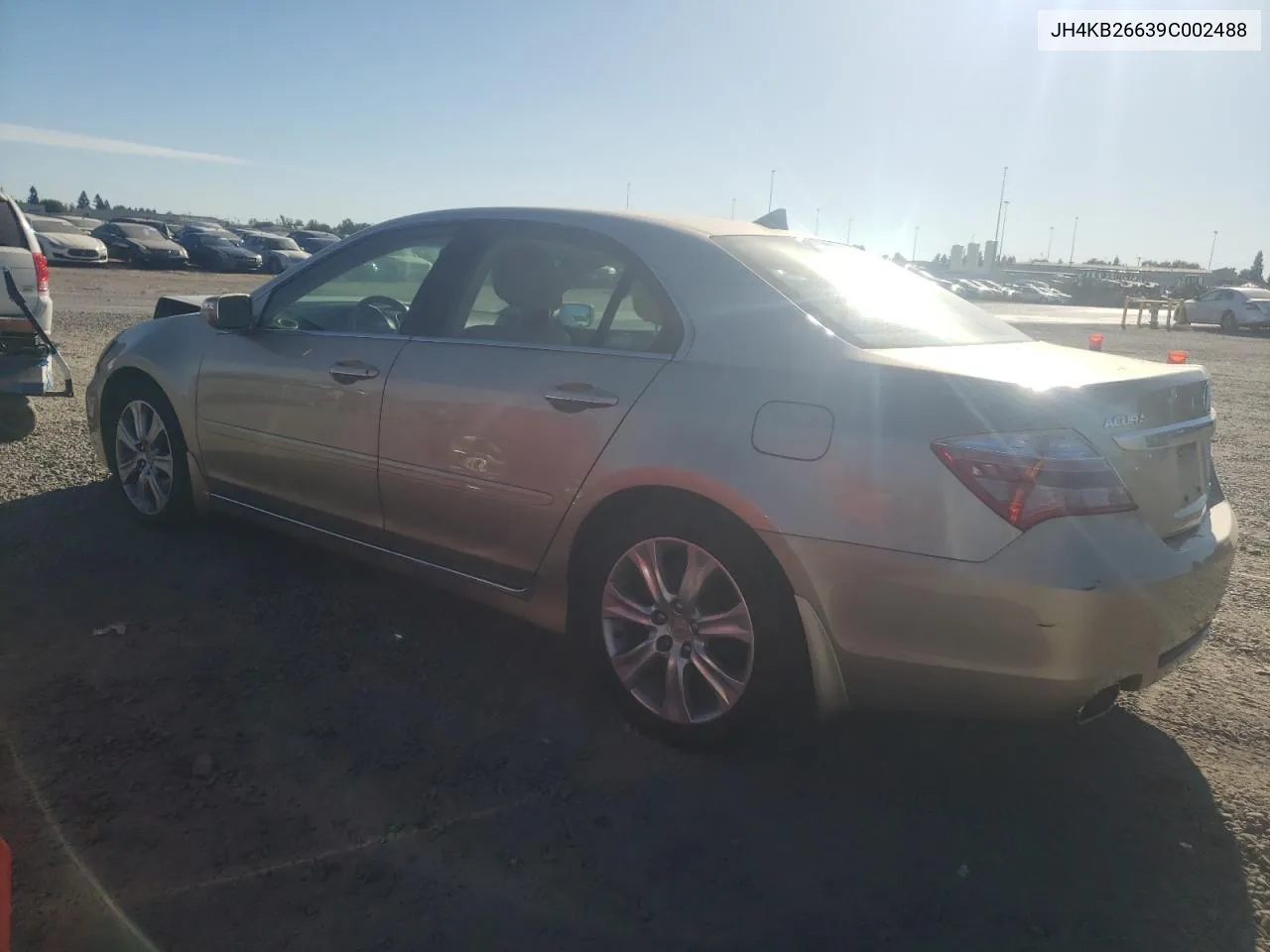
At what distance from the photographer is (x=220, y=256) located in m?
35.2

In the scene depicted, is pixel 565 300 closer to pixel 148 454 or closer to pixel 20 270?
pixel 148 454

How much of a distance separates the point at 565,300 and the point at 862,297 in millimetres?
1045

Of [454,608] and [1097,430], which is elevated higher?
[1097,430]

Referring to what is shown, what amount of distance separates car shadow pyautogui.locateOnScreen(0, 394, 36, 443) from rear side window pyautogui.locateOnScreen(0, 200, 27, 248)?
4.13 feet

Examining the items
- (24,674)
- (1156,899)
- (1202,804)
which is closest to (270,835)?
(24,674)

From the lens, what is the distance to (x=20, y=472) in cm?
590

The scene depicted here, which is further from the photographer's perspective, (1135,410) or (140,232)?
(140,232)

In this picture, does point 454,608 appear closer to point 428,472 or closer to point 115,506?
point 428,472

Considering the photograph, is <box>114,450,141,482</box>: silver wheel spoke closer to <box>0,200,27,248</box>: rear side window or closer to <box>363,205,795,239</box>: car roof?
<box>363,205,795,239</box>: car roof

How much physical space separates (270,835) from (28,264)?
22.1ft

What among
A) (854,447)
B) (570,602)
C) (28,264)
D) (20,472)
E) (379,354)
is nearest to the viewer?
(854,447)

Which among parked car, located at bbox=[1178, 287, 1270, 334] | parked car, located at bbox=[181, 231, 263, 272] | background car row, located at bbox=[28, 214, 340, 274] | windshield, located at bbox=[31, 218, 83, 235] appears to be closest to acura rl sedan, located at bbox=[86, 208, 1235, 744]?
windshield, located at bbox=[31, 218, 83, 235]

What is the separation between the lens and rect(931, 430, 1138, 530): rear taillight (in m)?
2.50

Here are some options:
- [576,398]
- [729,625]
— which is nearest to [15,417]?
[576,398]
